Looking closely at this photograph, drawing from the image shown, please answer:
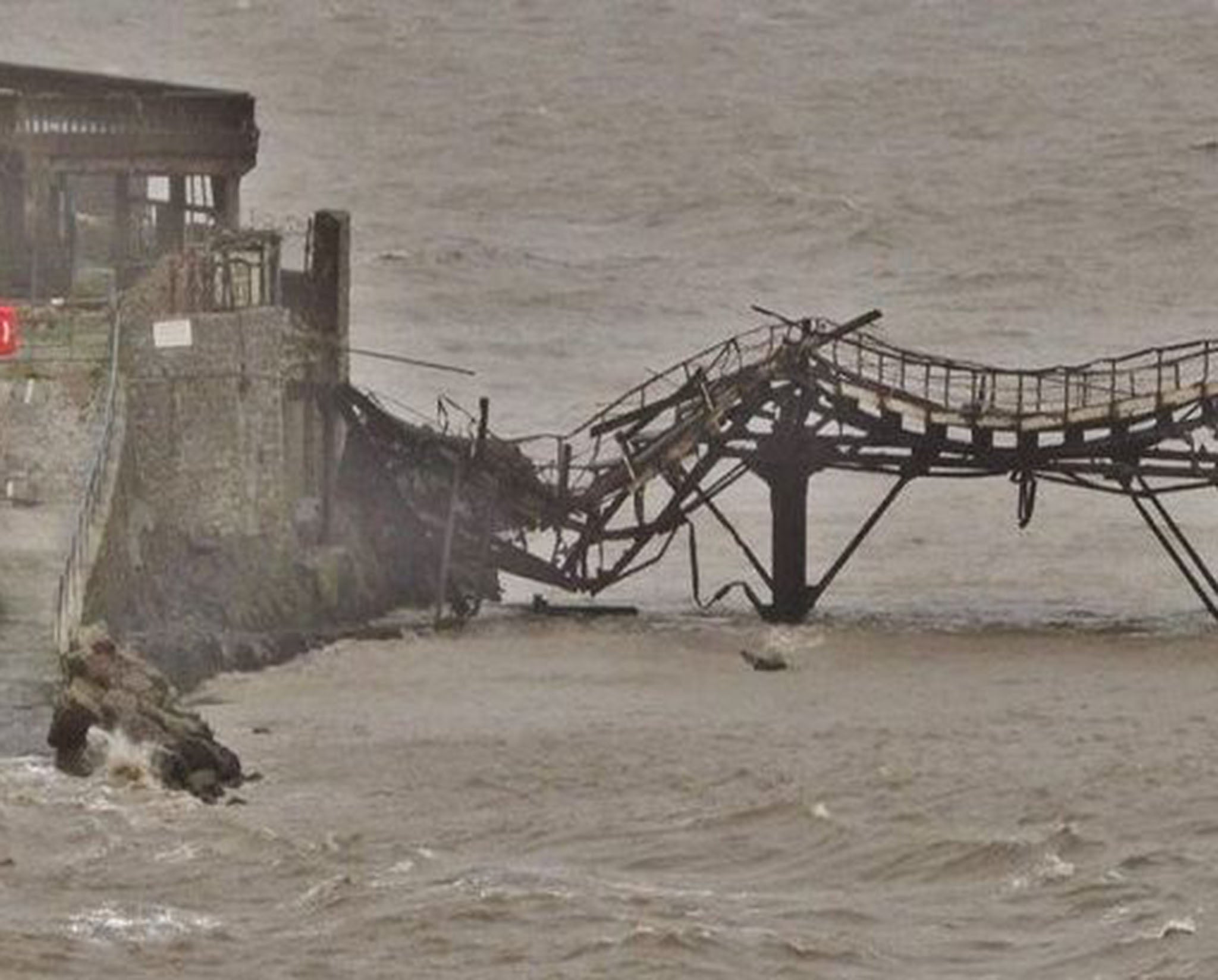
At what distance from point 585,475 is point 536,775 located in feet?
66.1

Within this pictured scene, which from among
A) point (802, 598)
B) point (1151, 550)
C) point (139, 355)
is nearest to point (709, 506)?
point (802, 598)

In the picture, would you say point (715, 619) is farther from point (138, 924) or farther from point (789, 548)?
point (138, 924)

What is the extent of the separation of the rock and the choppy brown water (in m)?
0.76

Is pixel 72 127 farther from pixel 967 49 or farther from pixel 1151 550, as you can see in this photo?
pixel 967 49

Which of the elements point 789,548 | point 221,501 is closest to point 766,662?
point 789,548

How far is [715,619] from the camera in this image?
64.8 m

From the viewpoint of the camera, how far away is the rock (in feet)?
191

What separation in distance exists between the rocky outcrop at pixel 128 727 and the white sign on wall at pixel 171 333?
37.8ft

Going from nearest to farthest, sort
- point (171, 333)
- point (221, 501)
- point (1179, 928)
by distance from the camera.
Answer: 1. point (1179, 928)
2. point (171, 333)
3. point (221, 501)

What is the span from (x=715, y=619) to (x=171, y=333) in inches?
401

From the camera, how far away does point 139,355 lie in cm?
5784

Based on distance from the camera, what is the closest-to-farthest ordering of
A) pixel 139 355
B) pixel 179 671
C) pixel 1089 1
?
pixel 179 671 → pixel 139 355 → pixel 1089 1

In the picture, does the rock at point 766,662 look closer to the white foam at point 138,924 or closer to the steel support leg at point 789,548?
the steel support leg at point 789,548

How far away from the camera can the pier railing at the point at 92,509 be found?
48.9 metres
